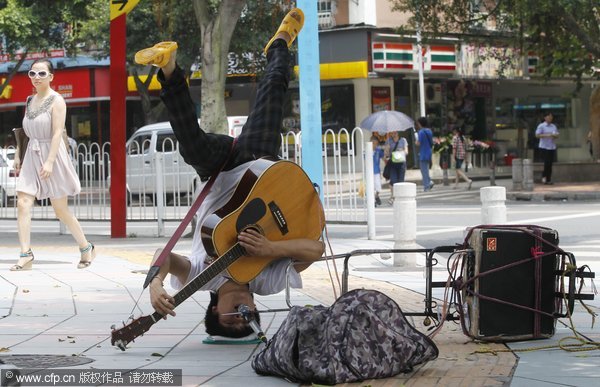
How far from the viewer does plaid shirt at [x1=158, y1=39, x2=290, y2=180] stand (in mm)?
6539

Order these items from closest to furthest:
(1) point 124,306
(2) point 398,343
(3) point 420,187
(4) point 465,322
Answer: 1. (2) point 398,343
2. (4) point 465,322
3. (1) point 124,306
4. (3) point 420,187

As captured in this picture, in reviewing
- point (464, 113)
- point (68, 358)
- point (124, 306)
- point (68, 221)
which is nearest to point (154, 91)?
point (464, 113)

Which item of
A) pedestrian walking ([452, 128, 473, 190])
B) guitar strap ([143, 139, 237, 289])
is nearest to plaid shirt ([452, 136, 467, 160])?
pedestrian walking ([452, 128, 473, 190])

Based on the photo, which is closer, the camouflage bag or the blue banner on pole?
the camouflage bag

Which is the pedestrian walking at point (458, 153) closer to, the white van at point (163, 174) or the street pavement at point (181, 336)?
the white van at point (163, 174)

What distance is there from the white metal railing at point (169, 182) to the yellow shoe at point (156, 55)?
7621mm

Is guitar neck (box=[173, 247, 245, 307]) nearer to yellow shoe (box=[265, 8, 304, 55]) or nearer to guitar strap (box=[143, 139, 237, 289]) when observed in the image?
guitar strap (box=[143, 139, 237, 289])

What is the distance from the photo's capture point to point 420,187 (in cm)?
3062

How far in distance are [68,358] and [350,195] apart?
849 centimetres

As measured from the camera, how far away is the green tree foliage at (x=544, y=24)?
23.3m

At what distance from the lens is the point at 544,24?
24.9 metres

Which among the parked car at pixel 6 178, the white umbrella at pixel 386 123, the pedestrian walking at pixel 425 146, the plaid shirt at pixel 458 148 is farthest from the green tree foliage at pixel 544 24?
the parked car at pixel 6 178

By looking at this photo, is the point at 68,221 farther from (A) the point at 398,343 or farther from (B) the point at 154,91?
(B) the point at 154,91

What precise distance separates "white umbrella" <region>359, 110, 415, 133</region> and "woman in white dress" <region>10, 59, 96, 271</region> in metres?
14.0
